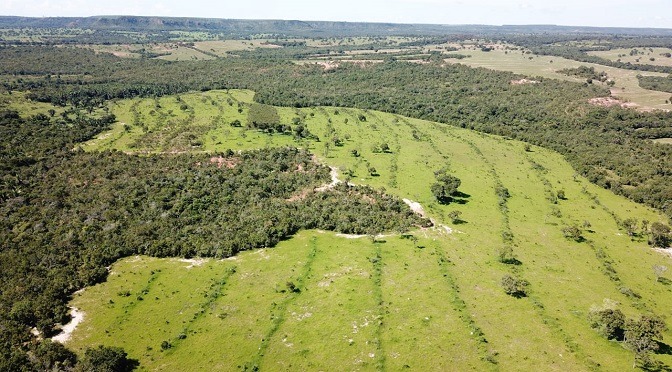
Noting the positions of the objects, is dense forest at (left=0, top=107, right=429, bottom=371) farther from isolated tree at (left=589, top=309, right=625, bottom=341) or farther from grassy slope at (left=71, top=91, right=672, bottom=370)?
isolated tree at (left=589, top=309, right=625, bottom=341)

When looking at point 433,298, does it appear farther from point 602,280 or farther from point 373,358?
point 602,280

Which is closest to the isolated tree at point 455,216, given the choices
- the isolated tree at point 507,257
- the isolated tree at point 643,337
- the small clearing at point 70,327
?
the isolated tree at point 507,257

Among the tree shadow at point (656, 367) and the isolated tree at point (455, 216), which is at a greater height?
the isolated tree at point (455, 216)

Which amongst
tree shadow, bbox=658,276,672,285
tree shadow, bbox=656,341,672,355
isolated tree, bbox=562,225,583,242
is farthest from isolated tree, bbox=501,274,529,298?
isolated tree, bbox=562,225,583,242

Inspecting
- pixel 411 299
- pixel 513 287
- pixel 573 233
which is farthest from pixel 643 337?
pixel 573 233

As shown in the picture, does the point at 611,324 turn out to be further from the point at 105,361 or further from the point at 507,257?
the point at 105,361

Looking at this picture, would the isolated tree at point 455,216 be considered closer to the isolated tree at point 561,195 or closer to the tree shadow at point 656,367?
the isolated tree at point 561,195

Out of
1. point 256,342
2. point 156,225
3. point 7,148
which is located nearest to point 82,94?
point 7,148
